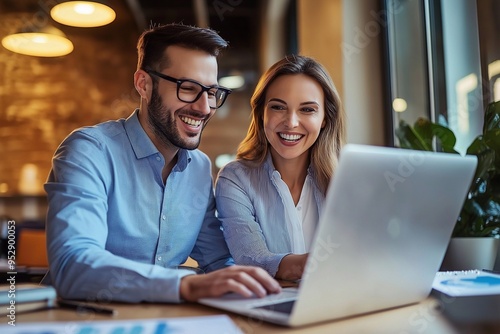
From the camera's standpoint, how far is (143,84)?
5.45 ft

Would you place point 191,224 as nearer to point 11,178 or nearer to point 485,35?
point 485,35

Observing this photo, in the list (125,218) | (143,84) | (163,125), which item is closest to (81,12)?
(143,84)

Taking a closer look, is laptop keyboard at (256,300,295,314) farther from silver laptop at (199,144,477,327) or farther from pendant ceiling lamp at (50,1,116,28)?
pendant ceiling lamp at (50,1,116,28)

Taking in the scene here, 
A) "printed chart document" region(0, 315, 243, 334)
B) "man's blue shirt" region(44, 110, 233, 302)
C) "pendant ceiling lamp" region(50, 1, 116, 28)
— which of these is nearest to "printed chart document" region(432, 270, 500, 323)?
"printed chart document" region(0, 315, 243, 334)

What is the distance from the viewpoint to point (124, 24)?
6.02 meters

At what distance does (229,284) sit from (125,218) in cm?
62

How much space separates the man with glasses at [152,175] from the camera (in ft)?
3.81

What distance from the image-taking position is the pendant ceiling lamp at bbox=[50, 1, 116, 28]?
11.2 feet

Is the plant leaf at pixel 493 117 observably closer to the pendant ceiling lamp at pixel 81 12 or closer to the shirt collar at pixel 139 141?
the shirt collar at pixel 139 141

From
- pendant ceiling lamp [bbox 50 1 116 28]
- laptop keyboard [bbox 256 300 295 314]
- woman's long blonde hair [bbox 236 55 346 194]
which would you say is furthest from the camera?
pendant ceiling lamp [bbox 50 1 116 28]

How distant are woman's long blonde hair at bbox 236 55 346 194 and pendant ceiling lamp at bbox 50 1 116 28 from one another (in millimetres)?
2116

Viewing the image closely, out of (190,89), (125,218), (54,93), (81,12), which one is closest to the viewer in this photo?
(125,218)

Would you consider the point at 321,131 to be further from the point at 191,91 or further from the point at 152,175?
the point at 152,175

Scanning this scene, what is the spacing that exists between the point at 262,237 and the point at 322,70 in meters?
0.67
